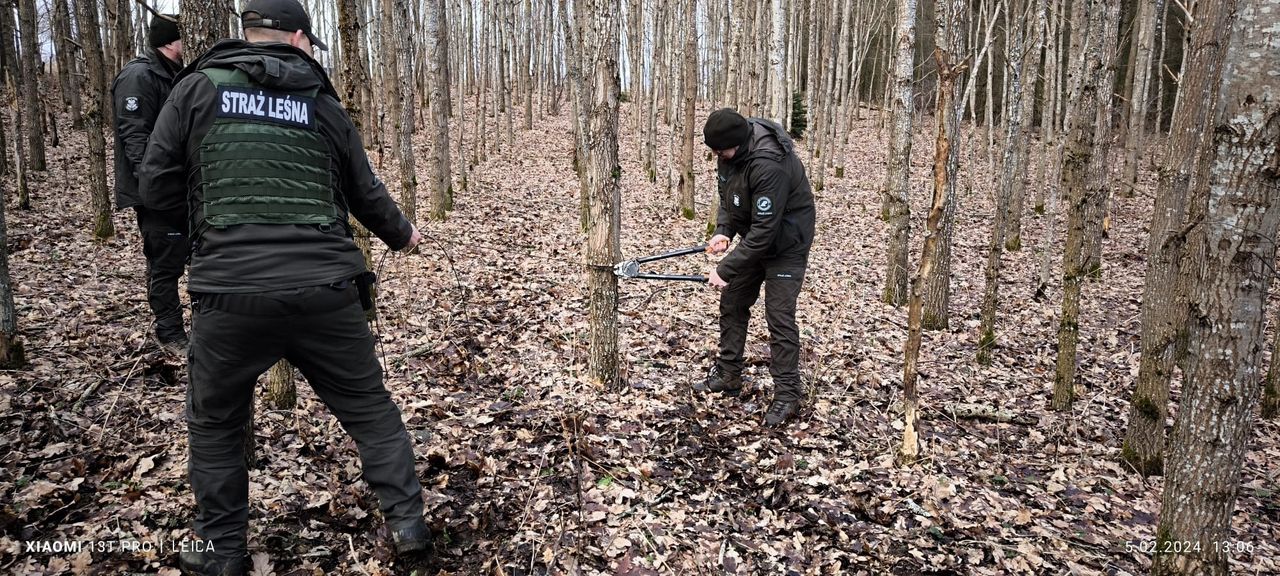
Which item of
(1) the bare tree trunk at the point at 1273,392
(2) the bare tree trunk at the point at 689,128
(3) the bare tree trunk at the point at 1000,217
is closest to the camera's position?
(1) the bare tree trunk at the point at 1273,392

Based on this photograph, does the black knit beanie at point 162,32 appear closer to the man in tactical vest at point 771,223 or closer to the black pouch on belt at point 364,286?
the black pouch on belt at point 364,286

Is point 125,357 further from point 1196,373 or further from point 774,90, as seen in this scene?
point 774,90

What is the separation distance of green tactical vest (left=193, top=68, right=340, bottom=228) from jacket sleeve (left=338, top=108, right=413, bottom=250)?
10.6 inches

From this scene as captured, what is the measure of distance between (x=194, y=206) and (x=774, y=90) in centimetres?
1062

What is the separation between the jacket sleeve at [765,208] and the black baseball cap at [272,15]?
288 centimetres

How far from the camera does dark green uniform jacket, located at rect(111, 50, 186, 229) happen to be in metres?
4.17

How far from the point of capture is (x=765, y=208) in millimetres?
4516

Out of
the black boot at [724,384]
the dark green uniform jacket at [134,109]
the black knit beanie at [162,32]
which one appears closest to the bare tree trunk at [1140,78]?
the black boot at [724,384]

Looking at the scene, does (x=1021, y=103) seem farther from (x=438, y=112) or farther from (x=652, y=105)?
(x=438, y=112)

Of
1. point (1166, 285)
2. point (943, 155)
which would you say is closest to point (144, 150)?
point (943, 155)

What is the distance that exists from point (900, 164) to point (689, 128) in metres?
5.38

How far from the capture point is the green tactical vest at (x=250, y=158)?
8.11 feet

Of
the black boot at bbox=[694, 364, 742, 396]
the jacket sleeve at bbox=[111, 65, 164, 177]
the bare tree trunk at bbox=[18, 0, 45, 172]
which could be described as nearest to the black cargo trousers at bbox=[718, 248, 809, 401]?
the black boot at bbox=[694, 364, 742, 396]

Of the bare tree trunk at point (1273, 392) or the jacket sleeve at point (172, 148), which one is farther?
the bare tree trunk at point (1273, 392)
